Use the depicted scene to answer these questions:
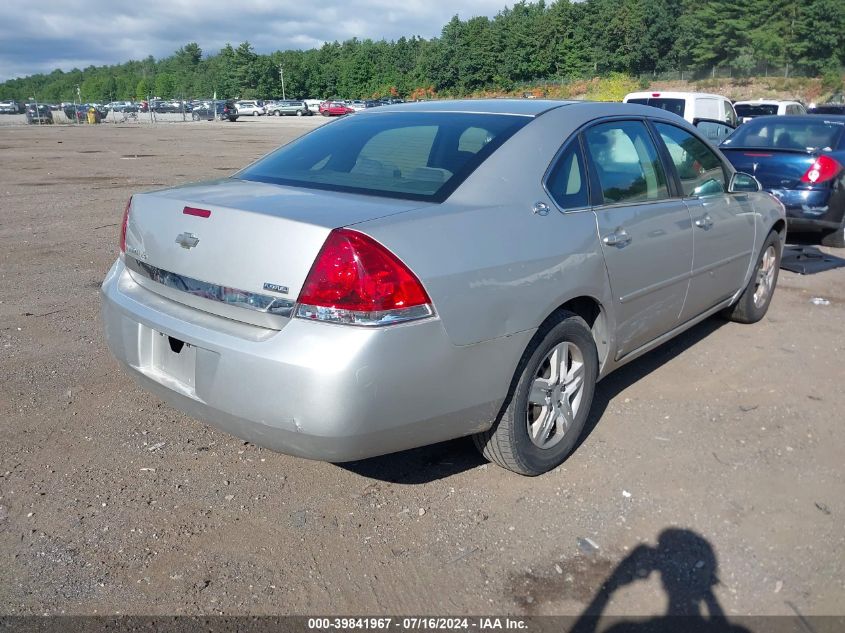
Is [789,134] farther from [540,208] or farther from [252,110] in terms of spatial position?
[252,110]

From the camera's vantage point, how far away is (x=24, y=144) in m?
27.6

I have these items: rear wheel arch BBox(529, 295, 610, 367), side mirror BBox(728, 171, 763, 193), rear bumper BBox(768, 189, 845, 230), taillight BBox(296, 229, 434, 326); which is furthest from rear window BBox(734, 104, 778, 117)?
taillight BBox(296, 229, 434, 326)

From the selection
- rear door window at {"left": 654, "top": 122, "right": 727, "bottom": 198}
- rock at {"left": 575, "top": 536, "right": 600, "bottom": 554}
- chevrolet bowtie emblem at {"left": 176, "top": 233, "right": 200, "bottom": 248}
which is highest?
rear door window at {"left": 654, "top": 122, "right": 727, "bottom": 198}

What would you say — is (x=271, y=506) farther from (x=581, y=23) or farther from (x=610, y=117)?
(x=581, y=23)

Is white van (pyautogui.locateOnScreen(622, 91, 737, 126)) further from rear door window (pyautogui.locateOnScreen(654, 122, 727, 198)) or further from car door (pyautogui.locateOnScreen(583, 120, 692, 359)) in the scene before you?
car door (pyautogui.locateOnScreen(583, 120, 692, 359))

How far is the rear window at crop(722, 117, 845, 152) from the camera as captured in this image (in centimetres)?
899

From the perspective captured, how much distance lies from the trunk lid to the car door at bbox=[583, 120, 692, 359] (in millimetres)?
1155

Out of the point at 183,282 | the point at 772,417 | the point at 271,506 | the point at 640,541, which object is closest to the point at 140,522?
the point at 271,506

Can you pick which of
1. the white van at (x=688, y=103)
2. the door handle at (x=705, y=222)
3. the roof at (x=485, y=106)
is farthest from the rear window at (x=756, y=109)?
the roof at (x=485, y=106)

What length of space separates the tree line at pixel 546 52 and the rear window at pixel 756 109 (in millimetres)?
49663

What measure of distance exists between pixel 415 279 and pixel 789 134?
8.36m

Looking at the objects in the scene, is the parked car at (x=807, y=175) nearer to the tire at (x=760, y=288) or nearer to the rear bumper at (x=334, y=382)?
the tire at (x=760, y=288)

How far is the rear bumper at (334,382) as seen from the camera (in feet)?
8.24

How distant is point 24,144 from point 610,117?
29.2 m
